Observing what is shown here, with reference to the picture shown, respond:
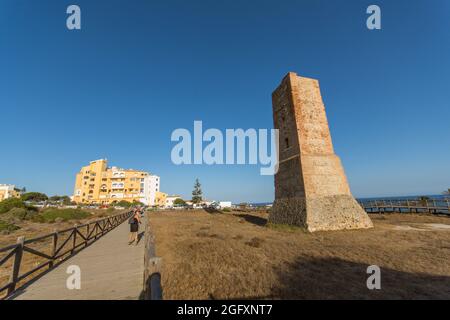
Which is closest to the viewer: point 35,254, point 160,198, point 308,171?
point 35,254

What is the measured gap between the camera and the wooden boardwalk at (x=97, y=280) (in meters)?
4.27

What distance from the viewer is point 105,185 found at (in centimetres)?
7050

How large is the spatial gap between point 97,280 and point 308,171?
12.5 m

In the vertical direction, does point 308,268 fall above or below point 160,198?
below

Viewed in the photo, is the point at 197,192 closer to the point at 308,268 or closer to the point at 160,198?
the point at 160,198

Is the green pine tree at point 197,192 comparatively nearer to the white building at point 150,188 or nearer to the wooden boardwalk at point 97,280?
the white building at point 150,188

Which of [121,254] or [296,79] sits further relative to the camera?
[296,79]

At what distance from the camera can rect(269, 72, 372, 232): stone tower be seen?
12633 mm

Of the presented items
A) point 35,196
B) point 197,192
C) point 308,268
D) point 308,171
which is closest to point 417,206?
point 308,171

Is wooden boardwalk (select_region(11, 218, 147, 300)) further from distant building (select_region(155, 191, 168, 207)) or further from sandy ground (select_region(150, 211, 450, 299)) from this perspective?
distant building (select_region(155, 191, 168, 207))
